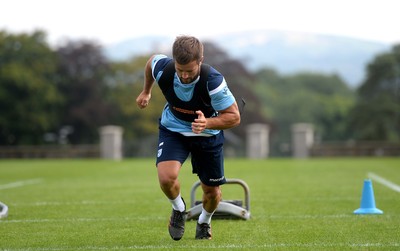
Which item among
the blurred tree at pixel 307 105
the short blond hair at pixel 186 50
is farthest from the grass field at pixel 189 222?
the blurred tree at pixel 307 105

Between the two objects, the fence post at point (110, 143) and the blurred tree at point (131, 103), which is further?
the blurred tree at point (131, 103)

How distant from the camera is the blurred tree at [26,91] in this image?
61.1m

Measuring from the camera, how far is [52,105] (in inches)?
2464

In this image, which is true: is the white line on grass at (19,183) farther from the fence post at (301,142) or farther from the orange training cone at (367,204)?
the fence post at (301,142)

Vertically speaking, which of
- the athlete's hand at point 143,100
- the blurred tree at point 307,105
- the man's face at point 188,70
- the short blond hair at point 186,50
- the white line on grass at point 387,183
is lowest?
the blurred tree at point 307,105

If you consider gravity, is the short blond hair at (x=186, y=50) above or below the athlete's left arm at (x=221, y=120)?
above

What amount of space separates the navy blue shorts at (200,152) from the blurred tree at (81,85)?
178 ft

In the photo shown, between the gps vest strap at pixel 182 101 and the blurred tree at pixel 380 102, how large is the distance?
64.4 m

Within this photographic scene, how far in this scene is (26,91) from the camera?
203 ft

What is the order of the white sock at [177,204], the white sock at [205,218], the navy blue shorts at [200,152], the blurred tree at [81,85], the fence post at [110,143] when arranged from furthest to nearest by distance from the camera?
the blurred tree at [81,85] < the fence post at [110,143] < the white sock at [205,218] < the white sock at [177,204] < the navy blue shorts at [200,152]

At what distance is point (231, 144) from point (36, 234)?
53.6 m

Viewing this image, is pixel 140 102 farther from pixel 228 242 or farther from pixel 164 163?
pixel 228 242

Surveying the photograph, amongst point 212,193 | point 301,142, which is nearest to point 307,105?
point 301,142

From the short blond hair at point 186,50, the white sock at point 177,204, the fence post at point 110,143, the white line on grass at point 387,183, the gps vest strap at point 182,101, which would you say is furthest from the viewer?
the fence post at point 110,143
